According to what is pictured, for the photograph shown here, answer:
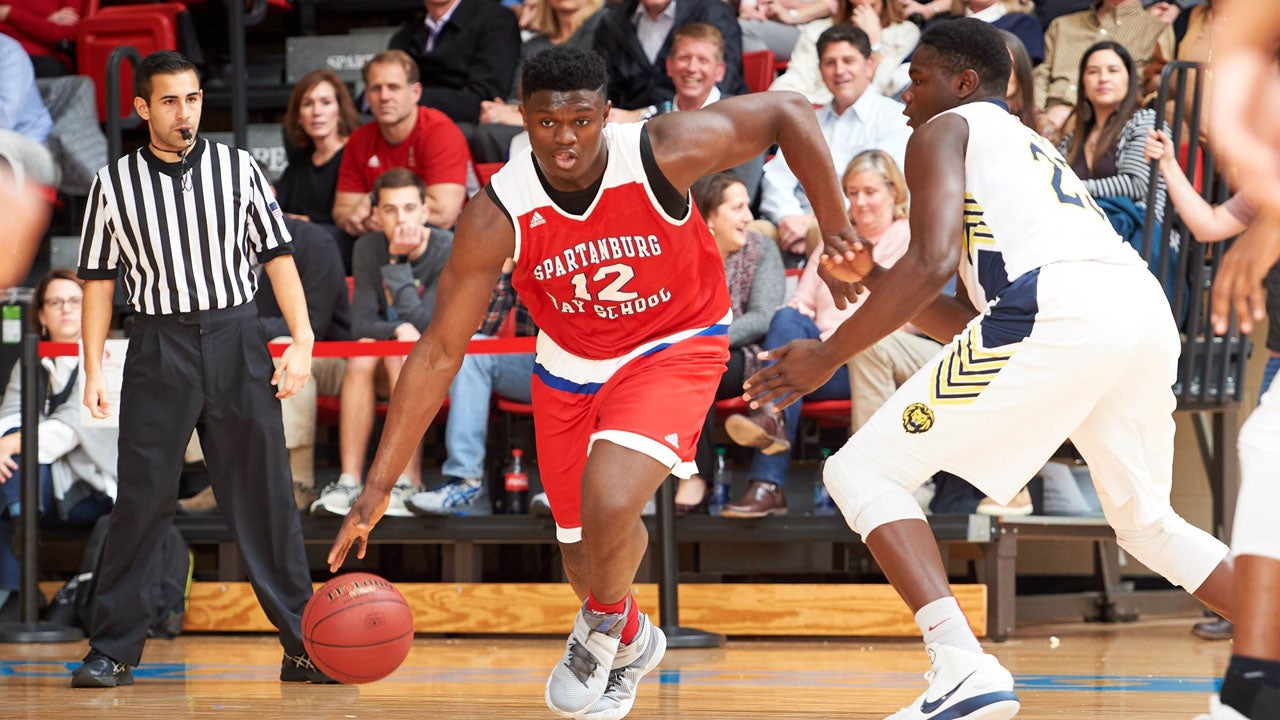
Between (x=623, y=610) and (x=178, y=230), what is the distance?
7.15ft

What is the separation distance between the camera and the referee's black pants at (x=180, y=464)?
5297 mm

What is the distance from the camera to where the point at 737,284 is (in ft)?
23.0

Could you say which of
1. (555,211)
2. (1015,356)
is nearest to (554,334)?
(555,211)

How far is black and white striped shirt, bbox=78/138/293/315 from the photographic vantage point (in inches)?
209

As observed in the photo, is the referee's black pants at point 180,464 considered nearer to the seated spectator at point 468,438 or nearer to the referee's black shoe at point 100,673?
the referee's black shoe at point 100,673

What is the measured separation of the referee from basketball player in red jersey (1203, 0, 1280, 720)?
3436mm

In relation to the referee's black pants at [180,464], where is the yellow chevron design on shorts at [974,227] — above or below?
above

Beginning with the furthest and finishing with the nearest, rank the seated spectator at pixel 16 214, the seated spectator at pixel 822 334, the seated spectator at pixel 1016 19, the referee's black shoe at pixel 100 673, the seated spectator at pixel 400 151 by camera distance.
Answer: the seated spectator at pixel 1016 19 → the seated spectator at pixel 400 151 → the seated spectator at pixel 822 334 → the referee's black shoe at pixel 100 673 → the seated spectator at pixel 16 214

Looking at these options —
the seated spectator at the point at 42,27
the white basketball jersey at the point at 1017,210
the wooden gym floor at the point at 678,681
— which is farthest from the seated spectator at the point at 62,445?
the white basketball jersey at the point at 1017,210

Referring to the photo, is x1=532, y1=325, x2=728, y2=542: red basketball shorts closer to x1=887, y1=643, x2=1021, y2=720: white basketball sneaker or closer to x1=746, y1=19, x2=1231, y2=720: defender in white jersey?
x1=746, y1=19, x2=1231, y2=720: defender in white jersey

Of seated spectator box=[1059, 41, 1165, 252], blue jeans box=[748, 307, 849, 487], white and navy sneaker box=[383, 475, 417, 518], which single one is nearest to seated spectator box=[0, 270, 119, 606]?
white and navy sneaker box=[383, 475, 417, 518]

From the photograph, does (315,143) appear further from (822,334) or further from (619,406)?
(619,406)

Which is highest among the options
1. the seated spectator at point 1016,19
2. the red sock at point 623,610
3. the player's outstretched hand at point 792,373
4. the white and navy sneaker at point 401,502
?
the seated spectator at point 1016,19

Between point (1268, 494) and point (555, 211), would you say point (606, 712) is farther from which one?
point (1268, 494)
